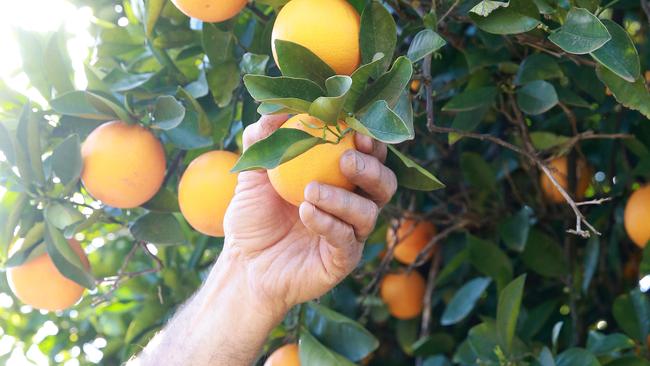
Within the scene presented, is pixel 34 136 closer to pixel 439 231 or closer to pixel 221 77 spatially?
pixel 221 77

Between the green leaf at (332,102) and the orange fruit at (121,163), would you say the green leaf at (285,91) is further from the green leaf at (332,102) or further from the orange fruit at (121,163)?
the orange fruit at (121,163)

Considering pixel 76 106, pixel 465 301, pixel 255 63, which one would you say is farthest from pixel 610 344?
pixel 76 106

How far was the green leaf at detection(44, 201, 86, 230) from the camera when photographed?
1.64 m

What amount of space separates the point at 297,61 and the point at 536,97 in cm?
66

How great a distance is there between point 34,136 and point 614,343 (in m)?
1.23

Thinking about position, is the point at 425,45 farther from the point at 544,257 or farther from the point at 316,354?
the point at 544,257

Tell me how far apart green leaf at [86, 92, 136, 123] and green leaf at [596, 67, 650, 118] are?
34.2 inches

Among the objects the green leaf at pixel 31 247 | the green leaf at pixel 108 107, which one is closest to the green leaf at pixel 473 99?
the green leaf at pixel 108 107

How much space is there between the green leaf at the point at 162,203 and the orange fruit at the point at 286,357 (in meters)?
0.36

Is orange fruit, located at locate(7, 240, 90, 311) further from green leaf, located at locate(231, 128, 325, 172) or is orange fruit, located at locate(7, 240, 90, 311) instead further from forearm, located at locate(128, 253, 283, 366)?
green leaf, located at locate(231, 128, 325, 172)

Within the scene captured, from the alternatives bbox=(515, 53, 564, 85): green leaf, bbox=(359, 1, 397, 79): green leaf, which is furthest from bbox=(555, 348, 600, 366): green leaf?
bbox=(359, 1, 397, 79): green leaf

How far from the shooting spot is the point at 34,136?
165 centimetres

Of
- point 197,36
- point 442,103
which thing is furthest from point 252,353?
point 442,103

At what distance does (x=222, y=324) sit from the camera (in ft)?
5.09
